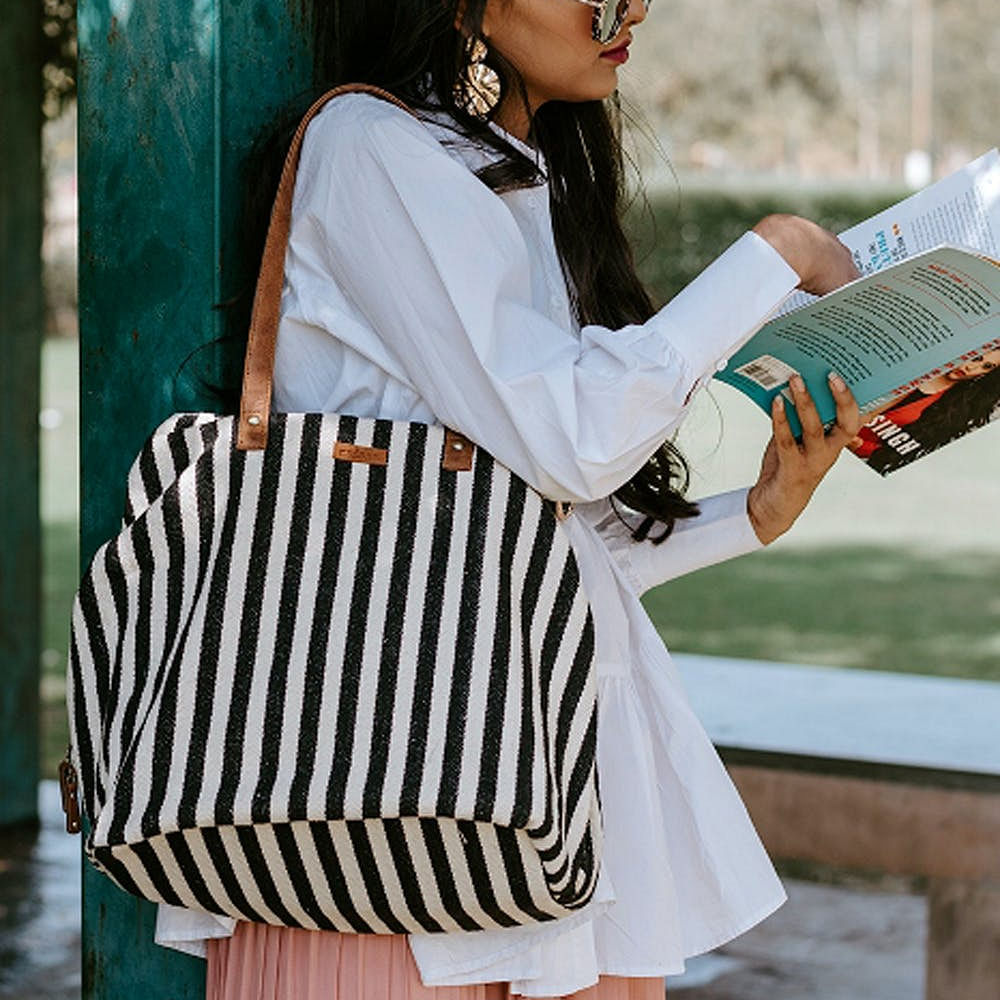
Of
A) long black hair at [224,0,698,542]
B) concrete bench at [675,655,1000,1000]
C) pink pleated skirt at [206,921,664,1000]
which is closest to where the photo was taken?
pink pleated skirt at [206,921,664,1000]

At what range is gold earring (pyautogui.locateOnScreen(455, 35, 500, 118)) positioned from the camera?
168 centimetres

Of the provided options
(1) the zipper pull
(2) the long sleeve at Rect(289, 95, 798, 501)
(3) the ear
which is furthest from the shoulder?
(1) the zipper pull

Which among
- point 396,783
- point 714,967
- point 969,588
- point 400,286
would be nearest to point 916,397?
point 400,286

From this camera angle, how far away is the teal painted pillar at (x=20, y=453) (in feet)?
17.2

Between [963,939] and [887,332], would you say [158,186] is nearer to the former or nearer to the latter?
[887,332]

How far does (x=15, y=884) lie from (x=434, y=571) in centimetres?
357

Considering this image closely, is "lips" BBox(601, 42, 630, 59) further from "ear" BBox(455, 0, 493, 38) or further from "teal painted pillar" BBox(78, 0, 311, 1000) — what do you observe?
"teal painted pillar" BBox(78, 0, 311, 1000)

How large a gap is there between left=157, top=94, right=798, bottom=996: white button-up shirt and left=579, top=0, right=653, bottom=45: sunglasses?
0.40 ft

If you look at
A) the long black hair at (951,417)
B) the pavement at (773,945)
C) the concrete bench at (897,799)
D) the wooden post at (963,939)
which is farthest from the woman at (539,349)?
the pavement at (773,945)

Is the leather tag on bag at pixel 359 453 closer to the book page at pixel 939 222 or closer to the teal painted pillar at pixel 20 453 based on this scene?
the book page at pixel 939 222

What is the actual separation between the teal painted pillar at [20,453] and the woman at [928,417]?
370 centimetres

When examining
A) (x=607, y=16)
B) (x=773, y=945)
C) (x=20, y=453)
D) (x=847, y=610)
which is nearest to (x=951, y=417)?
(x=607, y=16)

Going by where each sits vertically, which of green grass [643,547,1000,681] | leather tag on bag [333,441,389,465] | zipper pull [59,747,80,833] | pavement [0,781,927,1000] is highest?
leather tag on bag [333,441,389,465]

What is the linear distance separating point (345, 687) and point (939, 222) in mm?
707
